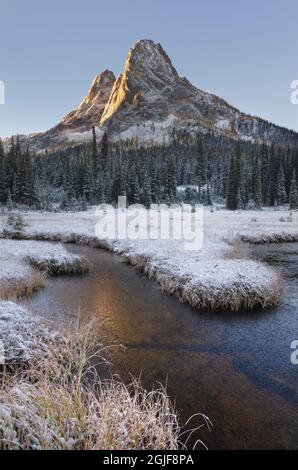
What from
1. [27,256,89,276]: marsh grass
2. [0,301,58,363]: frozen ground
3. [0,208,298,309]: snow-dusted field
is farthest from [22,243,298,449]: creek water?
[27,256,89,276]: marsh grass

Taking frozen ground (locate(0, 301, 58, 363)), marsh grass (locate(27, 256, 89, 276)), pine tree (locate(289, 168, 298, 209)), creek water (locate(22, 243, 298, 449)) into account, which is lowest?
creek water (locate(22, 243, 298, 449))

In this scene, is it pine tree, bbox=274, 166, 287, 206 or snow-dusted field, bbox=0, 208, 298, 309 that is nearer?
snow-dusted field, bbox=0, 208, 298, 309

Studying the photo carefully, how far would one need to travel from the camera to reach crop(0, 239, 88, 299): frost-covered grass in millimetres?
15789

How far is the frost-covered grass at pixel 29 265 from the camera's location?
1579 cm

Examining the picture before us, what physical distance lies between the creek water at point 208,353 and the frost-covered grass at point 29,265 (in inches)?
38.3

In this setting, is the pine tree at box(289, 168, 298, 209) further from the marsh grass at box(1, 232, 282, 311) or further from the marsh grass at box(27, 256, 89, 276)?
the marsh grass at box(27, 256, 89, 276)

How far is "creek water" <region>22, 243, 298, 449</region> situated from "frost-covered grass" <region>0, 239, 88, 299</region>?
973 mm

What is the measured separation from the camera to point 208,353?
397 inches

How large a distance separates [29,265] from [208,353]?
1364 cm

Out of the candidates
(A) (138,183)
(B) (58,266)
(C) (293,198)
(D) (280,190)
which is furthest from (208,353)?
(D) (280,190)

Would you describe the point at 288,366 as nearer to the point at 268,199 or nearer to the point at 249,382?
the point at 249,382

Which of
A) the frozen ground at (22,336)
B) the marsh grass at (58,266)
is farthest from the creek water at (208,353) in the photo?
the marsh grass at (58,266)

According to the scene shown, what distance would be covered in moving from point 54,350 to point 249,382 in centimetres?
544

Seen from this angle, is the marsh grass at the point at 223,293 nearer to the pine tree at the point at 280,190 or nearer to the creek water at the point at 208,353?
the creek water at the point at 208,353
